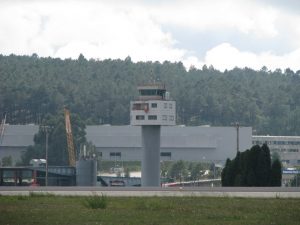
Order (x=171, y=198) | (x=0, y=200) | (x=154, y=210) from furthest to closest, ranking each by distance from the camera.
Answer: (x=171, y=198) → (x=0, y=200) → (x=154, y=210)

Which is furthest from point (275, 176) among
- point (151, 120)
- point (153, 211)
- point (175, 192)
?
point (151, 120)

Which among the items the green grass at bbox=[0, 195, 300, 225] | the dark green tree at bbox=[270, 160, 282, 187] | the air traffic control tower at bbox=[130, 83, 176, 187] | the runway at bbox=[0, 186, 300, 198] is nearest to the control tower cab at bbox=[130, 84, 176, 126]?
the air traffic control tower at bbox=[130, 83, 176, 187]

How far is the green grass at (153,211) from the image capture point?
59812 millimetres

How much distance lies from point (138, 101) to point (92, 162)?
15.3 metres

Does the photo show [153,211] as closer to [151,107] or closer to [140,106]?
[151,107]

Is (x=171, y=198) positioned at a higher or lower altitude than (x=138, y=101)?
lower

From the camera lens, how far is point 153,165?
187625 millimetres

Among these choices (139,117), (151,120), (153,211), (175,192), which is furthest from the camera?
(139,117)

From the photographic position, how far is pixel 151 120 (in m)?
194

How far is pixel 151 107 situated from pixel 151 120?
2.22m

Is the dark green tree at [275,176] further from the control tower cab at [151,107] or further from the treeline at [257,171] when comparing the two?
the control tower cab at [151,107]

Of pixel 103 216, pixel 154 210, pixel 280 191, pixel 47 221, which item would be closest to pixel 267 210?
pixel 154 210

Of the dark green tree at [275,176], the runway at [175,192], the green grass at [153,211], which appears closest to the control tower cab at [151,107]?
the dark green tree at [275,176]

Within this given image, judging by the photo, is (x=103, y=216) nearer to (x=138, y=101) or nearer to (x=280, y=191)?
(x=280, y=191)
